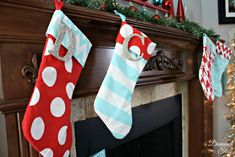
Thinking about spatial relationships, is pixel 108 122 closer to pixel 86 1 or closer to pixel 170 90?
pixel 86 1

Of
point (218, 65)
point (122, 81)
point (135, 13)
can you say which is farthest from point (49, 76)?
point (218, 65)

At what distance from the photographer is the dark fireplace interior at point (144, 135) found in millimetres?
1005

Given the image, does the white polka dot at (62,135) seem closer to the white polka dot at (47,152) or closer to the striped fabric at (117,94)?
the white polka dot at (47,152)

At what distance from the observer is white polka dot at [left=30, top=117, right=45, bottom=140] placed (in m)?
0.61

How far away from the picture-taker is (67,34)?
70 centimetres

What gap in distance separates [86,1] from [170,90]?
41.3 inches

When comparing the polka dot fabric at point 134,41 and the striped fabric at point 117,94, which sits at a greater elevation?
the polka dot fabric at point 134,41

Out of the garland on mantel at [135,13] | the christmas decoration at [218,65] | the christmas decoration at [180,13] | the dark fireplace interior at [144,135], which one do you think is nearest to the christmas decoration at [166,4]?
the christmas decoration at [180,13]

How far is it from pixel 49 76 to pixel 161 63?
2.66ft

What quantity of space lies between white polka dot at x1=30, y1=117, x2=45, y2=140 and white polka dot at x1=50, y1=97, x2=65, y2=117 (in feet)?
0.15

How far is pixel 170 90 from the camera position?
1.65 m

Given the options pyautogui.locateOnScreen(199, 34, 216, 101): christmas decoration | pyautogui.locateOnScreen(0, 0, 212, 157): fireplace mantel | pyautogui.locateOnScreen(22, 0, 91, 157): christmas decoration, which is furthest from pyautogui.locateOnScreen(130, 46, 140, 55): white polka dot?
pyautogui.locateOnScreen(199, 34, 216, 101): christmas decoration

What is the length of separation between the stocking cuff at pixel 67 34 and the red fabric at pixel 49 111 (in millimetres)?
21

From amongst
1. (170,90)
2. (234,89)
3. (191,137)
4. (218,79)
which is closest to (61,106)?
(170,90)
